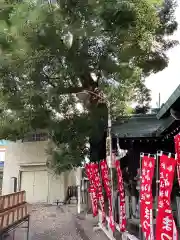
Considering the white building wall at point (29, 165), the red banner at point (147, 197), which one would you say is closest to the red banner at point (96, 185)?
the red banner at point (147, 197)

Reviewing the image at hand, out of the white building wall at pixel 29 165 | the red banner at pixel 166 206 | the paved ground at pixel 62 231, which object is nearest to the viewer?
the red banner at pixel 166 206

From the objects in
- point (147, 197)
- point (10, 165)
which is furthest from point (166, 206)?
point (10, 165)

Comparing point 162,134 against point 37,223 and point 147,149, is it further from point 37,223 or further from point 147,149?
point 37,223

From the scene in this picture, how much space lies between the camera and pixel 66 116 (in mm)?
12211

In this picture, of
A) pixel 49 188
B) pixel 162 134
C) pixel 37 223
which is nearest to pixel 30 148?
pixel 49 188

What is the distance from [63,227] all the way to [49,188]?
11.6 meters

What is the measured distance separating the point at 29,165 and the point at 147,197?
1917 cm

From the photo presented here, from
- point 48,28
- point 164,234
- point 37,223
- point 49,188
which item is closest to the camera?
point 164,234

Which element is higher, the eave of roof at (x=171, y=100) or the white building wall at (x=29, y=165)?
the eave of roof at (x=171, y=100)

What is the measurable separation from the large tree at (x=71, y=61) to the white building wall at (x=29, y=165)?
34.5 ft

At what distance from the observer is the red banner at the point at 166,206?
4.42m

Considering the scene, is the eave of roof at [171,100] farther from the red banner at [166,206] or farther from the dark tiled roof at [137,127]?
the dark tiled roof at [137,127]

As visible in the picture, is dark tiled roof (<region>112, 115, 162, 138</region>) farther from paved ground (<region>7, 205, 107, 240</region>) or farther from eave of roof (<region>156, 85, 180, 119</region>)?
paved ground (<region>7, 205, 107, 240</region>)

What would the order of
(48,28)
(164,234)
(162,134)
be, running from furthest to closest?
(48,28)
(162,134)
(164,234)
